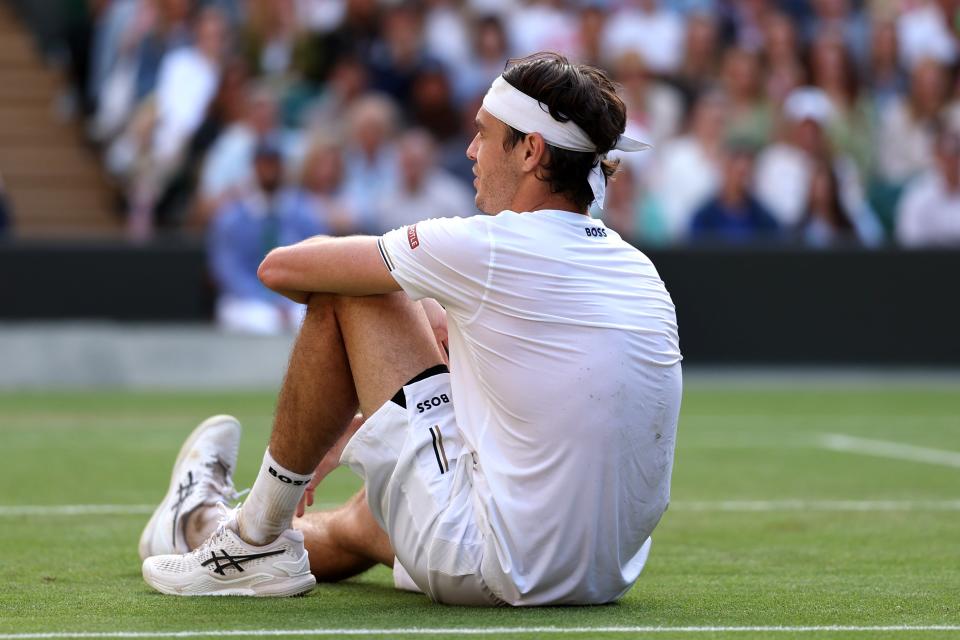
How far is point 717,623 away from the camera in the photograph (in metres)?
3.95

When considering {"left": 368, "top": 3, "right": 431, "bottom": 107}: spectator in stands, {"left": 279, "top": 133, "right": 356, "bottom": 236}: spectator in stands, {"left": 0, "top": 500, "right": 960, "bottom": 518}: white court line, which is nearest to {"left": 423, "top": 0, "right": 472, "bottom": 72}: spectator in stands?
{"left": 368, "top": 3, "right": 431, "bottom": 107}: spectator in stands

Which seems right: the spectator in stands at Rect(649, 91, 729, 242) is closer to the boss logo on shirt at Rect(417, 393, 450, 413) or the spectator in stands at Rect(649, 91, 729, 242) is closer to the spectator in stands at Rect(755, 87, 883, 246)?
the spectator in stands at Rect(755, 87, 883, 246)

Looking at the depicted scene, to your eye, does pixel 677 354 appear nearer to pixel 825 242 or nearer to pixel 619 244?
pixel 619 244

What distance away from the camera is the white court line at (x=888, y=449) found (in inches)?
324

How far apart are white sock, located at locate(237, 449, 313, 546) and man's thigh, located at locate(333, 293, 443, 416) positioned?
289 millimetres

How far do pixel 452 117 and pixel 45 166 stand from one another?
4.03 meters

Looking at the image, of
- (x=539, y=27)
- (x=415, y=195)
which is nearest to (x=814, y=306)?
(x=415, y=195)

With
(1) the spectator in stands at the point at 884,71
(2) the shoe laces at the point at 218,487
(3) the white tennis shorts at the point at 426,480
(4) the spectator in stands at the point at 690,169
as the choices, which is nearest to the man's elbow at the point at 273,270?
(3) the white tennis shorts at the point at 426,480

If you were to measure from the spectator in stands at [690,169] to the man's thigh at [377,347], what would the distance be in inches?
391

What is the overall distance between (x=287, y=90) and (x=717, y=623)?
11.0 m

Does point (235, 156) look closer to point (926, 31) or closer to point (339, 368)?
point (926, 31)

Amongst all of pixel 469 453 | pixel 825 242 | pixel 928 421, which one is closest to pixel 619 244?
pixel 469 453

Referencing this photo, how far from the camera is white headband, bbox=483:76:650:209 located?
397 cm

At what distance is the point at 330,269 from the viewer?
13.1 ft
